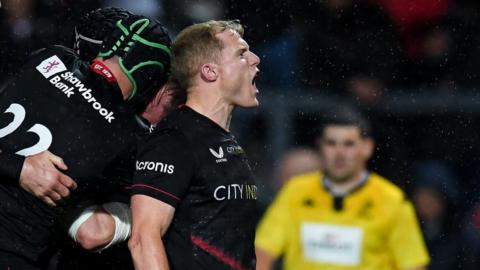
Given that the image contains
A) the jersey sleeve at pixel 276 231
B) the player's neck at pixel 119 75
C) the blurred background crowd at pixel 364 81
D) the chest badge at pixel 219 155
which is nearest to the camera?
the chest badge at pixel 219 155

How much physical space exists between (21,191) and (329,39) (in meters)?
3.38

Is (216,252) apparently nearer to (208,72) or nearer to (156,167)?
(156,167)

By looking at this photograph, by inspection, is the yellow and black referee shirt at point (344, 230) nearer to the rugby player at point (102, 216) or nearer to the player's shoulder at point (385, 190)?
the player's shoulder at point (385, 190)

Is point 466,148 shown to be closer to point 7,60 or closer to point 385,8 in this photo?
point 385,8

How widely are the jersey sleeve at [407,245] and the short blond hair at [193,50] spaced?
81.6 inches

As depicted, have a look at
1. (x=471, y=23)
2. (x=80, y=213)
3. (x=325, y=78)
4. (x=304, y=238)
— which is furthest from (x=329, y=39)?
(x=80, y=213)

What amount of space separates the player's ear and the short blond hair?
23mm

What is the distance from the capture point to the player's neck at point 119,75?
13.6ft

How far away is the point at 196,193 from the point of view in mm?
3762

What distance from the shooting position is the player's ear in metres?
4.02

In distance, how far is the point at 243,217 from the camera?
384 cm

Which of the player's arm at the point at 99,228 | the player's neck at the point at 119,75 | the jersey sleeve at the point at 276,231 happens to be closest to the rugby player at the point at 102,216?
the player's arm at the point at 99,228

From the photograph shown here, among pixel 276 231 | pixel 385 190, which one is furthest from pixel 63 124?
pixel 385 190

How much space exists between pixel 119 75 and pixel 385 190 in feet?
7.61
